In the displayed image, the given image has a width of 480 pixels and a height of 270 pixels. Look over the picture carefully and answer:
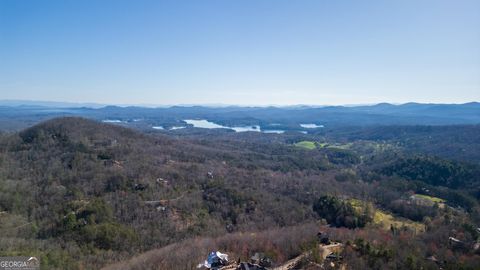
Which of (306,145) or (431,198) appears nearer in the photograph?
(431,198)

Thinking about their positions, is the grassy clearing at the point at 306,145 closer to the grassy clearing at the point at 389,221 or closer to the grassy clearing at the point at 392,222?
the grassy clearing at the point at 389,221

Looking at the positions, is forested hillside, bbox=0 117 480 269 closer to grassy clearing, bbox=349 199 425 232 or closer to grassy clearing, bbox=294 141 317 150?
grassy clearing, bbox=349 199 425 232

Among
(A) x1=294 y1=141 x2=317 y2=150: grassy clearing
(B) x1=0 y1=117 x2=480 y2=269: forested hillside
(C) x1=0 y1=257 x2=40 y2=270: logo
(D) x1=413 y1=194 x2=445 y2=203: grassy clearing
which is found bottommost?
(D) x1=413 y1=194 x2=445 y2=203: grassy clearing


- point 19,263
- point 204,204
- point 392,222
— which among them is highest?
point 19,263

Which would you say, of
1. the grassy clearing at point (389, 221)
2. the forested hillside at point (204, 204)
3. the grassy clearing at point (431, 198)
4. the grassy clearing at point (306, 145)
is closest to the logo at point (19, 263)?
the forested hillside at point (204, 204)

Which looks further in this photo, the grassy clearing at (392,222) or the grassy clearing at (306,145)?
the grassy clearing at (306,145)

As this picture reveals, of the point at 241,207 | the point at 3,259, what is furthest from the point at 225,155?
the point at 3,259

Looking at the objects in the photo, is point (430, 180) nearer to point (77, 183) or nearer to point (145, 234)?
point (145, 234)

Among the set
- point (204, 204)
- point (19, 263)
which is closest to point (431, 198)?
point (204, 204)

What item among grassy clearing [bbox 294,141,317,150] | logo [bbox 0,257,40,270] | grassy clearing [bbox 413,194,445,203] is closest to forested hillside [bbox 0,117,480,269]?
grassy clearing [bbox 413,194,445,203]

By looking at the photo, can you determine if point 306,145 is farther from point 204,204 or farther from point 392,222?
point 204,204
